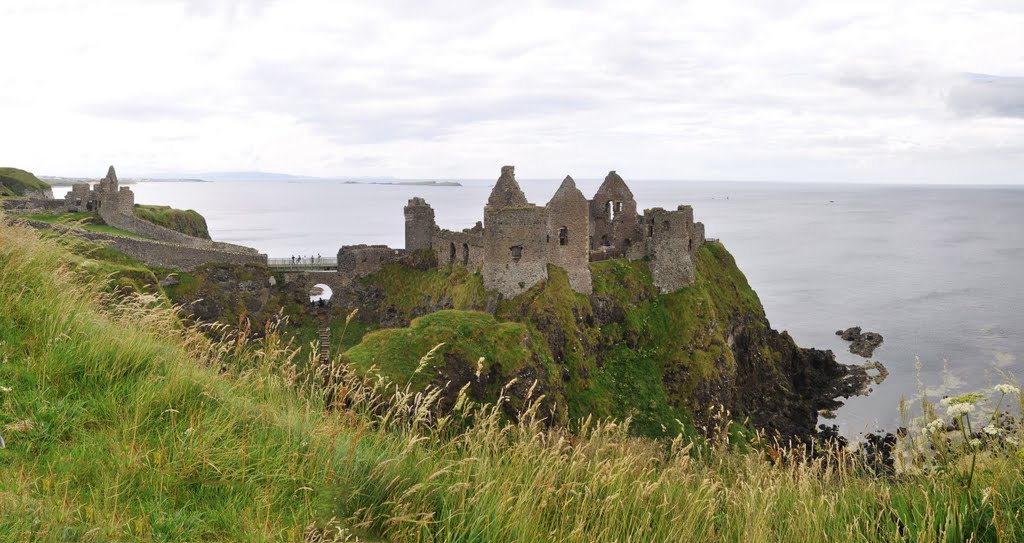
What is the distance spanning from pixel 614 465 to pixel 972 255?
156 m

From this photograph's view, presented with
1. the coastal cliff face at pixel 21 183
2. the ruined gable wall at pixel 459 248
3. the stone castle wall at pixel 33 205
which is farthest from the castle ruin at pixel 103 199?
the ruined gable wall at pixel 459 248

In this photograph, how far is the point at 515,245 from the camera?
3834 centimetres

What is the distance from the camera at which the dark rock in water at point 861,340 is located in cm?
6656

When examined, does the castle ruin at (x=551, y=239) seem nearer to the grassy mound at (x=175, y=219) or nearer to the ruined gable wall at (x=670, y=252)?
the ruined gable wall at (x=670, y=252)

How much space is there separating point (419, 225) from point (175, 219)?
31413 millimetres

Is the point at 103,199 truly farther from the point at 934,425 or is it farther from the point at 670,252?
the point at 934,425

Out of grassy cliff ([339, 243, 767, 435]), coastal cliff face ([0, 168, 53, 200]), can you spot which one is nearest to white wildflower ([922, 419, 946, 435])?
grassy cliff ([339, 243, 767, 435])

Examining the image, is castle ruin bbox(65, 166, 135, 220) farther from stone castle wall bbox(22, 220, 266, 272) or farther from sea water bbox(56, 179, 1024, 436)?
sea water bbox(56, 179, 1024, 436)

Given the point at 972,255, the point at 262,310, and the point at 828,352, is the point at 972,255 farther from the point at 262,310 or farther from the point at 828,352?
the point at 262,310

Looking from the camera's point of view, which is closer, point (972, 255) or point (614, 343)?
point (614, 343)

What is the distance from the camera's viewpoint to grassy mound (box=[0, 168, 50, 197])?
79.9 metres

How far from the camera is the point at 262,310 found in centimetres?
5038

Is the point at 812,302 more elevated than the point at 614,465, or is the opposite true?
the point at 614,465

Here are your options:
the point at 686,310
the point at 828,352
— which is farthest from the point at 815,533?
the point at 828,352
